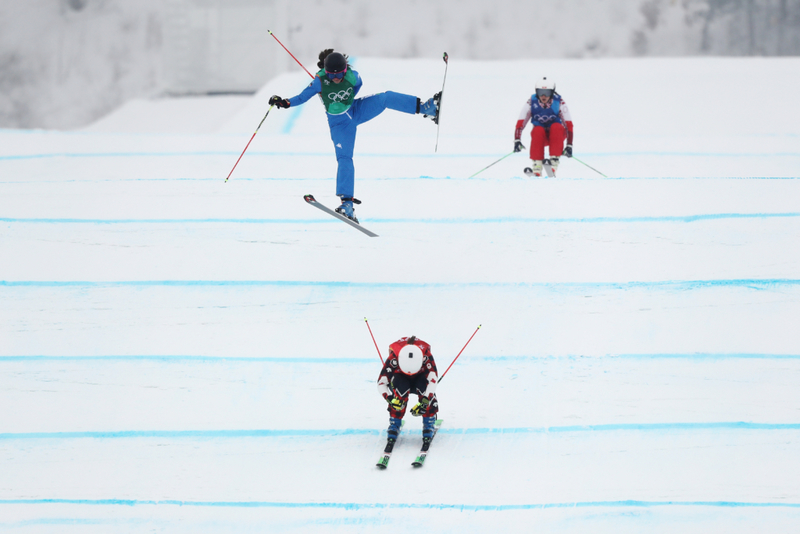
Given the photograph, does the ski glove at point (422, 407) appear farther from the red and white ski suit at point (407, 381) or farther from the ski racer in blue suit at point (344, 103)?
the ski racer in blue suit at point (344, 103)

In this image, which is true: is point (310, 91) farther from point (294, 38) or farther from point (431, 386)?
point (294, 38)

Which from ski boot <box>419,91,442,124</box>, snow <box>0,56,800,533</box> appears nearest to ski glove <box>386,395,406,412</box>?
snow <box>0,56,800,533</box>

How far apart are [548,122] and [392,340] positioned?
9.22 feet

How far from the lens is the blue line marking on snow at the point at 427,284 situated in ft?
15.6

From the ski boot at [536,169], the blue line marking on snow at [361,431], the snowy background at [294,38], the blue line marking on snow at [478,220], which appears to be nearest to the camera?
the blue line marking on snow at [361,431]

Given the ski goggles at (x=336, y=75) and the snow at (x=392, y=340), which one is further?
the ski goggles at (x=336, y=75)

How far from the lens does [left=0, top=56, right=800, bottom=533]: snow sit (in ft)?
11.1

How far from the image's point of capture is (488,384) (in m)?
4.05

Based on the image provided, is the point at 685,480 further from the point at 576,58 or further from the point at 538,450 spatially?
the point at 576,58

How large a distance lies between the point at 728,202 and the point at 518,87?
15.6 feet

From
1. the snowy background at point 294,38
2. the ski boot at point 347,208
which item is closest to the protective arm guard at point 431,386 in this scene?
the ski boot at point 347,208

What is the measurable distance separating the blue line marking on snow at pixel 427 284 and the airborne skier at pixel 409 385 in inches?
51.2

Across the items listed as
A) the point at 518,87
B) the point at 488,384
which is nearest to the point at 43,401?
the point at 488,384

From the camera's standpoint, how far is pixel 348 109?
15.6ft
